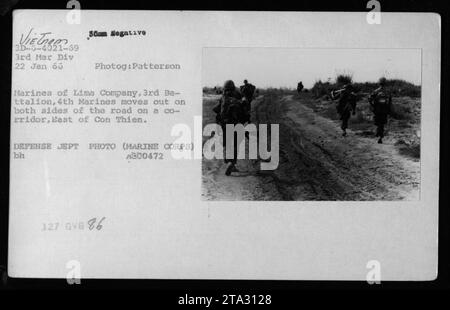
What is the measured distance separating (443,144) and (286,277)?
473 mm

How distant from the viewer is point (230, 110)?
1144mm

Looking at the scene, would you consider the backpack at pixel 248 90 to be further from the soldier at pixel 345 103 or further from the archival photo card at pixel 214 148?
the soldier at pixel 345 103

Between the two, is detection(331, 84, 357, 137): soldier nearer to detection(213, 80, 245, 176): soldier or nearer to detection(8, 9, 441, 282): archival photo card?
detection(8, 9, 441, 282): archival photo card

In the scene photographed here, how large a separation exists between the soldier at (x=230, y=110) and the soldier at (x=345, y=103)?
8.5 inches

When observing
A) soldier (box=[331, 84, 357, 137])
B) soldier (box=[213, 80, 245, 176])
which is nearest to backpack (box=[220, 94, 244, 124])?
soldier (box=[213, 80, 245, 176])

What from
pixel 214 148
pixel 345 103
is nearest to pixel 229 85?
pixel 214 148

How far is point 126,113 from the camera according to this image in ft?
3.76

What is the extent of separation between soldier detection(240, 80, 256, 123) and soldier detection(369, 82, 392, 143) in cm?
27

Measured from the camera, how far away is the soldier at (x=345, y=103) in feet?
3.79

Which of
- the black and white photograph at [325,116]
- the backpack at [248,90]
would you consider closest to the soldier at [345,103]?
the black and white photograph at [325,116]
